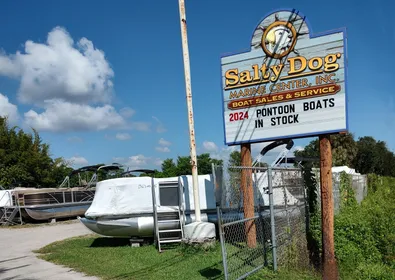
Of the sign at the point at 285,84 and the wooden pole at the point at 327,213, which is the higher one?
the sign at the point at 285,84

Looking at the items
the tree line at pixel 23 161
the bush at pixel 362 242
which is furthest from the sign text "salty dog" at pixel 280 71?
the tree line at pixel 23 161

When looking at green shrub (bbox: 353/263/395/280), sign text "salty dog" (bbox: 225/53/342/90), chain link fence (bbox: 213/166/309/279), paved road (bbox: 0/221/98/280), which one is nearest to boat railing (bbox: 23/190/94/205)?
paved road (bbox: 0/221/98/280)

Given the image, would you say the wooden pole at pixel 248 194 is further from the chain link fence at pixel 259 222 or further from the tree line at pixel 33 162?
the tree line at pixel 33 162

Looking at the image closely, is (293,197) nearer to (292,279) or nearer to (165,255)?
(292,279)

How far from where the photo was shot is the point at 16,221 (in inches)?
882

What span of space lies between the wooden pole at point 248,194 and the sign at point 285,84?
→ 1.23 feet

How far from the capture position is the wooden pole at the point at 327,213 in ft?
27.7

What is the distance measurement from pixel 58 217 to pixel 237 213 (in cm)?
1819

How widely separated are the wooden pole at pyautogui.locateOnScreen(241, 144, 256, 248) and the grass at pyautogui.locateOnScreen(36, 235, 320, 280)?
901 mm

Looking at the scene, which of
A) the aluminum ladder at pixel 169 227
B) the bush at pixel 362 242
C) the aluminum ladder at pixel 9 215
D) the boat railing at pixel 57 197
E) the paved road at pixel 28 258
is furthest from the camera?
the boat railing at pixel 57 197

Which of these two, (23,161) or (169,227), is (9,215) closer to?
(23,161)

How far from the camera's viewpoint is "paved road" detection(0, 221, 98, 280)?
8.52 m

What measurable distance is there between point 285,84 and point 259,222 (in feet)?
10.3

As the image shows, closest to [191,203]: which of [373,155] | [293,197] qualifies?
[293,197]
